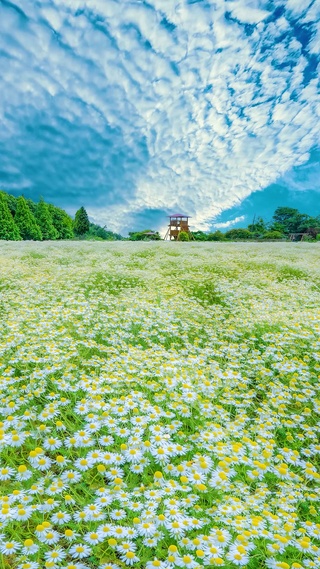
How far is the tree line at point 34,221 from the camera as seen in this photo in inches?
2114

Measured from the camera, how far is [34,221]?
2418 inches

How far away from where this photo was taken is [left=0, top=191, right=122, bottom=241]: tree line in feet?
176

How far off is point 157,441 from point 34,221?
64.4 meters

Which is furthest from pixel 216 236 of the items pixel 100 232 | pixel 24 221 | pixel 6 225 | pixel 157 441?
pixel 157 441

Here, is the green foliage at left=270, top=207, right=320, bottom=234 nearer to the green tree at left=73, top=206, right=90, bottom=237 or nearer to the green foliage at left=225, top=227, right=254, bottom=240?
the green foliage at left=225, top=227, right=254, bottom=240

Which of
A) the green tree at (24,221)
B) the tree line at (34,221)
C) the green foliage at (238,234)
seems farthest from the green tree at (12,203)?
the green foliage at (238,234)

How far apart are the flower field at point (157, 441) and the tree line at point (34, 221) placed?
52.1 meters

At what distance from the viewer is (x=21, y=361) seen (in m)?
4.89

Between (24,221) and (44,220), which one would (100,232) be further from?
(24,221)

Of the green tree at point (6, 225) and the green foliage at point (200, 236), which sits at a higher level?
the green tree at point (6, 225)

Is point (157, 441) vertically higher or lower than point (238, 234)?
lower

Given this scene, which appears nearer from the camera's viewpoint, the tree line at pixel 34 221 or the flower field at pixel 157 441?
the flower field at pixel 157 441

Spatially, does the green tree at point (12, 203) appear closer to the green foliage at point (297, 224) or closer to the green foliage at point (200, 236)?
the green foliage at point (200, 236)

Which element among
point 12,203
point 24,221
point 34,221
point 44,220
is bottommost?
point 24,221
